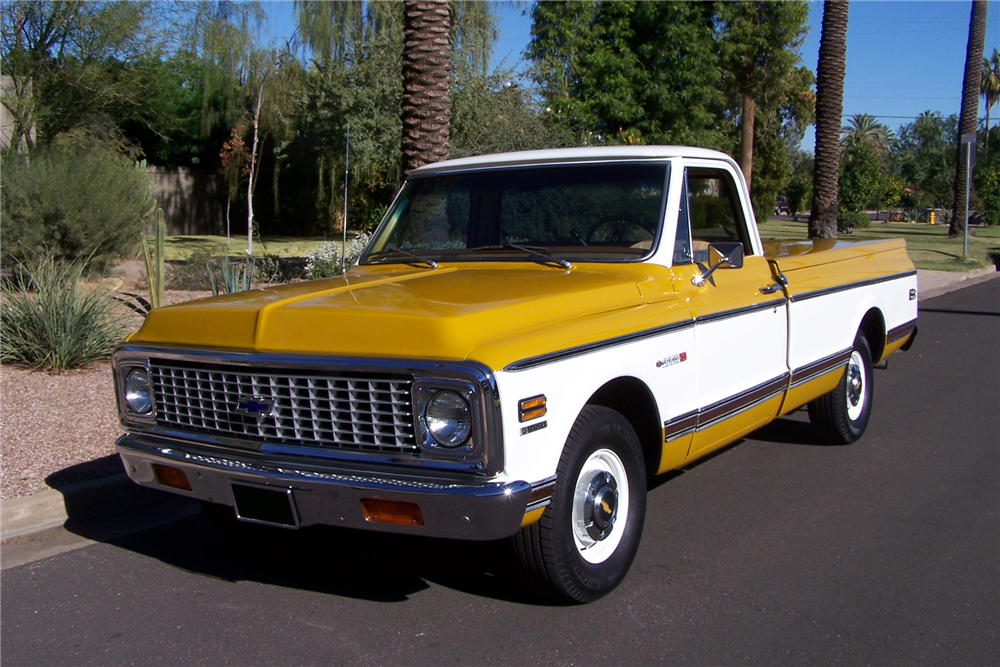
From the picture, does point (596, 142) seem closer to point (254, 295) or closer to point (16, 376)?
point (16, 376)

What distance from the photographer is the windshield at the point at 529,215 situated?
15.5ft

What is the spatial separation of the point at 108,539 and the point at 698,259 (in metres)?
3.50

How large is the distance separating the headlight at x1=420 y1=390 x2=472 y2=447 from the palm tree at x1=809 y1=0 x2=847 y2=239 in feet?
53.6

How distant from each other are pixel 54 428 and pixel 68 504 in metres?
→ 1.47

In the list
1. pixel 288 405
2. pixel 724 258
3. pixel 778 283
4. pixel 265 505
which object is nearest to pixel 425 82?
pixel 778 283

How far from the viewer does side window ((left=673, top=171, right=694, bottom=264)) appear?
4.67 meters

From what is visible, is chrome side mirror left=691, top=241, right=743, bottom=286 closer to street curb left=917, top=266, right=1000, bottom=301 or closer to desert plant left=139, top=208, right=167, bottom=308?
desert plant left=139, top=208, right=167, bottom=308

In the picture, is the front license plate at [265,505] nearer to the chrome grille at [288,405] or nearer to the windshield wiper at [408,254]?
the chrome grille at [288,405]

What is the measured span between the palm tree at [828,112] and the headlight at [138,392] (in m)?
16.2

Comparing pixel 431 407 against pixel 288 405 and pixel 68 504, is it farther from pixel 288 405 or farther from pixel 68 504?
pixel 68 504

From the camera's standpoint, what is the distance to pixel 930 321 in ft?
43.8

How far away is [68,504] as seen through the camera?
5164 mm

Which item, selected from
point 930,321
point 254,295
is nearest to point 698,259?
point 254,295

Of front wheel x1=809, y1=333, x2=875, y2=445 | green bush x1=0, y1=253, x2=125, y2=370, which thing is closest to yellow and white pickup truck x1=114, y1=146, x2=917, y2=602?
front wheel x1=809, y1=333, x2=875, y2=445
